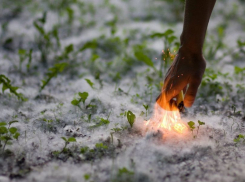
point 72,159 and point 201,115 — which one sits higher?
point 201,115

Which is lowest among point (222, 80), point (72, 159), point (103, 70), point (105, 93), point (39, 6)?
point (72, 159)

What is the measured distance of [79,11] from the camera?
4.36 meters

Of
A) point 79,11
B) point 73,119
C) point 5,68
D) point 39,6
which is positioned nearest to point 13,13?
point 39,6

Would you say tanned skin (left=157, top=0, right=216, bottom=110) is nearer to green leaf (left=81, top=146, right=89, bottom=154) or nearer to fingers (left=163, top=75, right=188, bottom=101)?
fingers (left=163, top=75, right=188, bottom=101)

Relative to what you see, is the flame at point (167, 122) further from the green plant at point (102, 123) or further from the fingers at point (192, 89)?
the green plant at point (102, 123)

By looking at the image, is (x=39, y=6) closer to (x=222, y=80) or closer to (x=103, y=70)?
(x=103, y=70)

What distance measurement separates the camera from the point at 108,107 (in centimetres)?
224

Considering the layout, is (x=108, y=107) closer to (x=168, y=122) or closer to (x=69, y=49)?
(x=168, y=122)

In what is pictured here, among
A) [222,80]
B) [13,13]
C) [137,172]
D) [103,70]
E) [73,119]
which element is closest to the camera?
[137,172]

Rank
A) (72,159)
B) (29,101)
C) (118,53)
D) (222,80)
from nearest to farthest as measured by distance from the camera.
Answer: (72,159) → (29,101) → (222,80) → (118,53)

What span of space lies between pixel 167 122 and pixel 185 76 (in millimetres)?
417

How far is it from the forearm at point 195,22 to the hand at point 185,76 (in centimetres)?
6

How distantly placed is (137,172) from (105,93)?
1.05m

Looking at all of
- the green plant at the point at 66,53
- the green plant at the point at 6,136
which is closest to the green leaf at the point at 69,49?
the green plant at the point at 66,53
